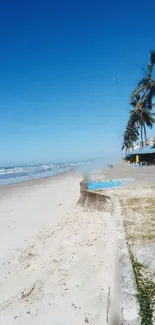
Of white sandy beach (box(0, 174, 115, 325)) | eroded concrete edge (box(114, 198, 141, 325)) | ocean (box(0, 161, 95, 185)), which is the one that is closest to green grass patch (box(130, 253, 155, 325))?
eroded concrete edge (box(114, 198, 141, 325))

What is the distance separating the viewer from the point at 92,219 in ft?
26.5

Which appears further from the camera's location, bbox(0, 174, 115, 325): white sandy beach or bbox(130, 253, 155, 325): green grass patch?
bbox(0, 174, 115, 325): white sandy beach

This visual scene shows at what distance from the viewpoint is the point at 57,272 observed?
4.45 meters

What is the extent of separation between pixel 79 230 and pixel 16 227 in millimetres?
3095

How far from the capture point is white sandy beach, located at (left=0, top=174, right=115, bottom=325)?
128 inches

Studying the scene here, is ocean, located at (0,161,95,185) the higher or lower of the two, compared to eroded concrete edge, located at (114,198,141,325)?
lower

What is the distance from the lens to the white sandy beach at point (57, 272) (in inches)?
128

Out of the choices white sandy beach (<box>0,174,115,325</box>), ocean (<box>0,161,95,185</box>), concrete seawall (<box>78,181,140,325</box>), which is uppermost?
concrete seawall (<box>78,181,140,325</box>)

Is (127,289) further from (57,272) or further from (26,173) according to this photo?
(26,173)

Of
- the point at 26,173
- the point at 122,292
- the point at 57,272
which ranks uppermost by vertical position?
the point at 122,292

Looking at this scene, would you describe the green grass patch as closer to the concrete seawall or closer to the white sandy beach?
the concrete seawall

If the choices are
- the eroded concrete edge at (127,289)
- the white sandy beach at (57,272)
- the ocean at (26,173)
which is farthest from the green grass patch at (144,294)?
the ocean at (26,173)

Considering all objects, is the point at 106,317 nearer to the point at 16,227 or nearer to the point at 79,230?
the point at 79,230

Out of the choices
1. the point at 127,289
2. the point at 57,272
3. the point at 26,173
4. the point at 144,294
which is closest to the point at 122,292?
the point at 127,289
